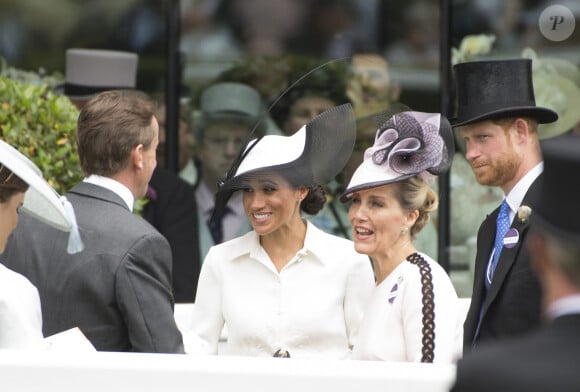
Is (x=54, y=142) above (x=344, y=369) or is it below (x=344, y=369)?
above

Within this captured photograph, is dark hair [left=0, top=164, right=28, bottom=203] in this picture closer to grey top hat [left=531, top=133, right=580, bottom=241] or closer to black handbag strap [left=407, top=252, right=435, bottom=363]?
black handbag strap [left=407, top=252, right=435, bottom=363]

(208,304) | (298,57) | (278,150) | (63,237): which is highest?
(298,57)

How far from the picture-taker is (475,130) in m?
4.27

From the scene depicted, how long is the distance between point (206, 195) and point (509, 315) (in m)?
4.20

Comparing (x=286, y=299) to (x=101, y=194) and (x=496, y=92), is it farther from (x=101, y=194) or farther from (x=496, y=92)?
(x=496, y=92)

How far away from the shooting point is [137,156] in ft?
13.1

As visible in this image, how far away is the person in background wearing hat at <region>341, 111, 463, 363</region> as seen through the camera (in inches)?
149

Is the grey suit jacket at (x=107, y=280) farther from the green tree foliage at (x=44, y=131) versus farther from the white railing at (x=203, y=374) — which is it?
the green tree foliage at (x=44, y=131)

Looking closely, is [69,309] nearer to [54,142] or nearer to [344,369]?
[344,369]

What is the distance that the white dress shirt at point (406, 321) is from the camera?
3.78m

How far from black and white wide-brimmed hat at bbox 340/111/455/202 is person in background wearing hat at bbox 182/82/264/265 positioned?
3544 millimetres

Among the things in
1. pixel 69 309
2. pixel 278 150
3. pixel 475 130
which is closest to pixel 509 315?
pixel 475 130

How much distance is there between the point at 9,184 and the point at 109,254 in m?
0.66

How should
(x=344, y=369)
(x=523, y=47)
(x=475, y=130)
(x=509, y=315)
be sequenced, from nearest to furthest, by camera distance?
(x=344, y=369)
(x=509, y=315)
(x=475, y=130)
(x=523, y=47)
